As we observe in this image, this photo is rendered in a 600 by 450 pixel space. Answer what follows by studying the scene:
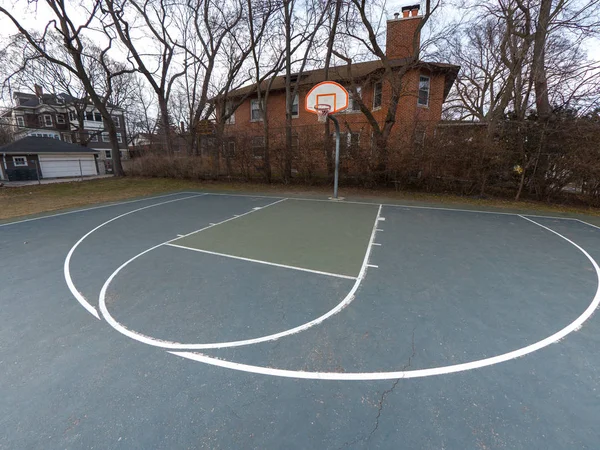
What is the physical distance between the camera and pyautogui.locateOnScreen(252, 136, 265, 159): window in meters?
15.0

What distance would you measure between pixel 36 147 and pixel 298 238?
29237 millimetres

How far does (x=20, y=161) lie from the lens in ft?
72.4

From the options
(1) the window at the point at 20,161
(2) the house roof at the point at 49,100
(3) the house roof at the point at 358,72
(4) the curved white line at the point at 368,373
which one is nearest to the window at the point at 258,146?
(3) the house roof at the point at 358,72

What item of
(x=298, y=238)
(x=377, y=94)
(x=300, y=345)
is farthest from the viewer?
(x=377, y=94)

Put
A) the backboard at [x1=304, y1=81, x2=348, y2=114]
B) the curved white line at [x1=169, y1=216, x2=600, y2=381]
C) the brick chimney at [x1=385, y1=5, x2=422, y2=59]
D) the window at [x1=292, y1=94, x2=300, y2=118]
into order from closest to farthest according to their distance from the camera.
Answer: the curved white line at [x1=169, y1=216, x2=600, y2=381]
the backboard at [x1=304, y1=81, x2=348, y2=114]
the brick chimney at [x1=385, y1=5, x2=422, y2=59]
the window at [x1=292, y1=94, x2=300, y2=118]

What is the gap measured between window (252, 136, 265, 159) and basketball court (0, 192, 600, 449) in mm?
10515

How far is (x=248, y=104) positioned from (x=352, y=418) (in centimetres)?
2304

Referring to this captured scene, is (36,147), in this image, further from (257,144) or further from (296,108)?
(296,108)

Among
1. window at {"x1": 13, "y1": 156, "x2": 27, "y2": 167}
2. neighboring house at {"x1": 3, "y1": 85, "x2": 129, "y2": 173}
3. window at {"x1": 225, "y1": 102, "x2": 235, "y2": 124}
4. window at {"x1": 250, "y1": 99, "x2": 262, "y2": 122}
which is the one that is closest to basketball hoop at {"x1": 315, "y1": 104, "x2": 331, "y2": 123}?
window at {"x1": 225, "y1": 102, "x2": 235, "y2": 124}

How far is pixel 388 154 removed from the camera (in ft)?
39.8

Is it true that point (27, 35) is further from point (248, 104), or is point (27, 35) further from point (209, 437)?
point (209, 437)

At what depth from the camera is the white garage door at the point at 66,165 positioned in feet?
76.6

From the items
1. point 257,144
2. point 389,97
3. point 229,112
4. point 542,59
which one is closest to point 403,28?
point 389,97

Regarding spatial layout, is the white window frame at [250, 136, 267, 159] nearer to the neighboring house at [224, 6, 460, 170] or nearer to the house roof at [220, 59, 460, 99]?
the neighboring house at [224, 6, 460, 170]
